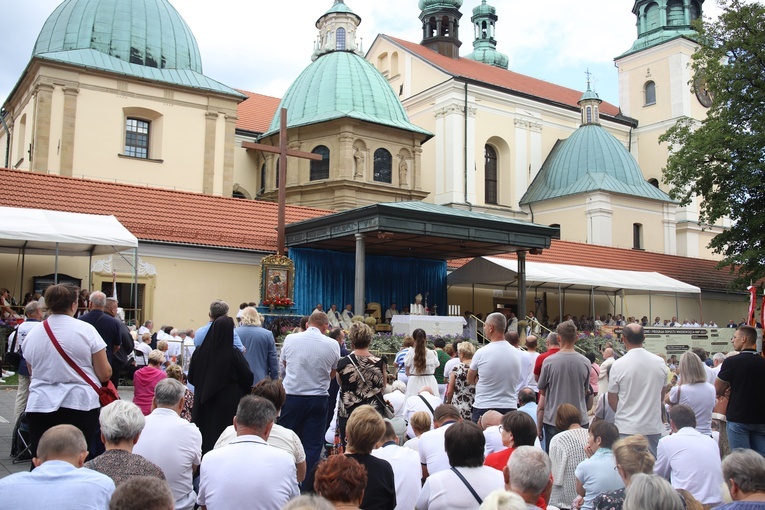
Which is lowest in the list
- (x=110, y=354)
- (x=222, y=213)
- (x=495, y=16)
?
(x=110, y=354)

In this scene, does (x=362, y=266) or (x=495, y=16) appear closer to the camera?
(x=362, y=266)

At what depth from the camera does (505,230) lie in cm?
2078

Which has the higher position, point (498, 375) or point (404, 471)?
point (498, 375)

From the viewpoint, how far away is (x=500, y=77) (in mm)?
48406

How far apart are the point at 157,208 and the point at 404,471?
17.4 meters

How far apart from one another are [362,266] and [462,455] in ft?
47.7

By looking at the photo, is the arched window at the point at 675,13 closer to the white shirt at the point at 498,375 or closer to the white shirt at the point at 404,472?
the white shirt at the point at 498,375

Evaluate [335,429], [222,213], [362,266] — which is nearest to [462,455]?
[335,429]

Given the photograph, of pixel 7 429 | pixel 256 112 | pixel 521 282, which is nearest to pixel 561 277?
pixel 521 282

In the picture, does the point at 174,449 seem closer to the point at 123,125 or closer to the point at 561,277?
the point at 561,277

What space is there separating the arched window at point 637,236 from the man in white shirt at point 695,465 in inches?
1476

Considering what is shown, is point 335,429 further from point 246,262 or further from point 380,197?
point 380,197

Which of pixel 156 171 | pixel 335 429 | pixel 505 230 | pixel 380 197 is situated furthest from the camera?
pixel 380 197

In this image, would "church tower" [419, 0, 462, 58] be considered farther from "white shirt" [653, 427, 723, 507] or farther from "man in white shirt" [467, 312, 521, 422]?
"white shirt" [653, 427, 723, 507]
